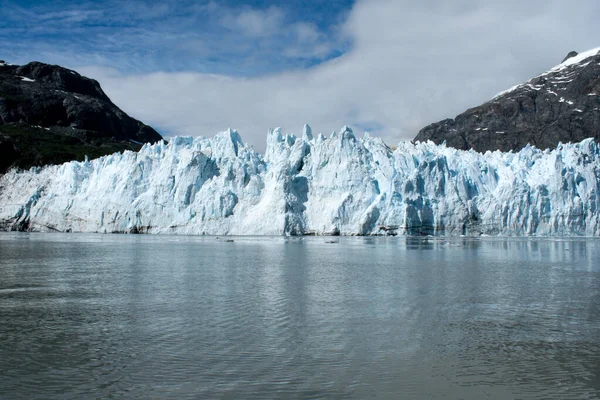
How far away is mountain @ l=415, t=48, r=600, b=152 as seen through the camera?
102562mm

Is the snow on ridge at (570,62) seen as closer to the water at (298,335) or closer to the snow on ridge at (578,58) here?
the snow on ridge at (578,58)

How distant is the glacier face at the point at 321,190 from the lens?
42.4 meters


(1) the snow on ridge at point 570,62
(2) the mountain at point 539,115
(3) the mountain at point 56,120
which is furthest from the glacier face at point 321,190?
(1) the snow on ridge at point 570,62

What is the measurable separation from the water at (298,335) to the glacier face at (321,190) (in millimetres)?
25516

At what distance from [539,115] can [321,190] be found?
277 feet

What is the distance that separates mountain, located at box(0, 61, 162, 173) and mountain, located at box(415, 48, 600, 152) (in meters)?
70.8

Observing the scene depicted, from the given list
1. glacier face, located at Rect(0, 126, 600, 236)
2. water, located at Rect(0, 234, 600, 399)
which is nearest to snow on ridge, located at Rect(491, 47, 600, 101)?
glacier face, located at Rect(0, 126, 600, 236)

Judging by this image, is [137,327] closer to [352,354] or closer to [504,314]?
[352,354]

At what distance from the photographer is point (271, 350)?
8266 millimetres

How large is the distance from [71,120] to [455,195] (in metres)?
91.7

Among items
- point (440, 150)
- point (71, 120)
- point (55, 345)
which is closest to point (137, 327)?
point (55, 345)

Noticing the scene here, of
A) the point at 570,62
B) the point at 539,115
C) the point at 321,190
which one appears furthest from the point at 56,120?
the point at 570,62

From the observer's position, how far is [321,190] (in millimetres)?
45219

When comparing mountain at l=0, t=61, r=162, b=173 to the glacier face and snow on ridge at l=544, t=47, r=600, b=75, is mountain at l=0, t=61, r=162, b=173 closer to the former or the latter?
the glacier face
